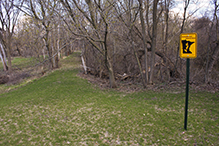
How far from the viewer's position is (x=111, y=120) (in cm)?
564

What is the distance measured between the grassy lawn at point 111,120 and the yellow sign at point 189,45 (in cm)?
233

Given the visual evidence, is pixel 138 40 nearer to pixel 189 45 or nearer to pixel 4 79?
pixel 189 45

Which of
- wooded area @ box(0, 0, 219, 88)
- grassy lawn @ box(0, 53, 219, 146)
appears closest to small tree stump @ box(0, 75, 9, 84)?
wooded area @ box(0, 0, 219, 88)

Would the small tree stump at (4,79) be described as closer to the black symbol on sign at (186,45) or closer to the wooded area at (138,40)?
the wooded area at (138,40)

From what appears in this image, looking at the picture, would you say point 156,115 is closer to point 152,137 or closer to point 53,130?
point 152,137

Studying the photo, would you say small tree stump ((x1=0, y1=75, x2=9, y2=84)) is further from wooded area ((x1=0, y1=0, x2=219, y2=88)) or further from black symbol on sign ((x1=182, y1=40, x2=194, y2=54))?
black symbol on sign ((x1=182, y1=40, x2=194, y2=54))

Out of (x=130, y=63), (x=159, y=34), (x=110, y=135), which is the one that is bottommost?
(x=110, y=135)

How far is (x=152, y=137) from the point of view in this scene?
4.39 m

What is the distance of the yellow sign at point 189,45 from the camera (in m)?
3.86

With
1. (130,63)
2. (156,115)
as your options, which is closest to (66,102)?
(156,115)

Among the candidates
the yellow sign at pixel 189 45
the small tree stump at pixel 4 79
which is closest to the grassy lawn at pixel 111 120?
the yellow sign at pixel 189 45

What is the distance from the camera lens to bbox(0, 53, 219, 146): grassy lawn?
442 cm

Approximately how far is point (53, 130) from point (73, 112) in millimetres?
1509

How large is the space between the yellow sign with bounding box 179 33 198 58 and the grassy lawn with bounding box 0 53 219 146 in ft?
7.65
